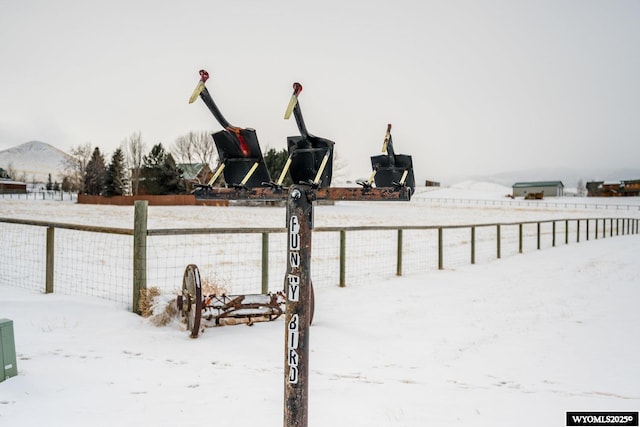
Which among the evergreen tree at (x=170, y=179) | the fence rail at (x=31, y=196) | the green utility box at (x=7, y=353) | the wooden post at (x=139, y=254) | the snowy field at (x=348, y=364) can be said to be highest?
the evergreen tree at (x=170, y=179)

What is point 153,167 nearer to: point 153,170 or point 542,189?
point 153,170

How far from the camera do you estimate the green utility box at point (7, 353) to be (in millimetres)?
3627

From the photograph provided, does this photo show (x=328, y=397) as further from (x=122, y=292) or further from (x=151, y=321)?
(x=122, y=292)

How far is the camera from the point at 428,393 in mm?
3783

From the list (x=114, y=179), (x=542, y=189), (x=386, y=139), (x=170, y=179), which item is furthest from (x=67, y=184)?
(x=542, y=189)

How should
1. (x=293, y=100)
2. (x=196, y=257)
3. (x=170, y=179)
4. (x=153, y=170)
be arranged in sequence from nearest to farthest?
(x=293, y=100)
(x=196, y=257)
(x=170, y=179)
(x=153, y=170)

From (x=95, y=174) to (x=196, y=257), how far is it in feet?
221

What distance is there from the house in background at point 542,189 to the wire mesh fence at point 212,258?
98.7 metres

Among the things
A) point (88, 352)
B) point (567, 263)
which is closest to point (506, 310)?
point (88, 352)

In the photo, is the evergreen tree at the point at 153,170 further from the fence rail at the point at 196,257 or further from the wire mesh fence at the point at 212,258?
the fence rail at the point at 196,257

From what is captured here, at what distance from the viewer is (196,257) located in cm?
1205

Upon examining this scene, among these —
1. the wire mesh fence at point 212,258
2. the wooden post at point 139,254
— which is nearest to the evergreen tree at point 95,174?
the wire mesh fence at point 212,258

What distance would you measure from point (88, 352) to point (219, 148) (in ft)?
9.76

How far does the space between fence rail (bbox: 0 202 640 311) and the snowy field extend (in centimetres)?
101
